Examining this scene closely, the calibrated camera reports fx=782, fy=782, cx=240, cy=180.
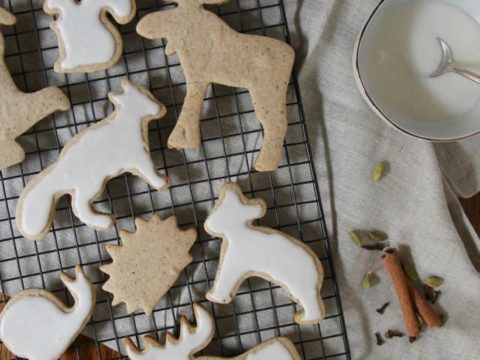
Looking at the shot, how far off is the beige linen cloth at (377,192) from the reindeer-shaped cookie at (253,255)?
101 millimetres

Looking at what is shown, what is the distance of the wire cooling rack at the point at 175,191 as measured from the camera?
1.49m

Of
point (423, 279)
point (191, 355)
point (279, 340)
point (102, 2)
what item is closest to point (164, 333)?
point (191, 355)

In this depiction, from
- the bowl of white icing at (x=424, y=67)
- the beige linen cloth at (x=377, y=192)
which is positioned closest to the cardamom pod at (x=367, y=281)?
the beige linen cloth at (x=377, y=192)

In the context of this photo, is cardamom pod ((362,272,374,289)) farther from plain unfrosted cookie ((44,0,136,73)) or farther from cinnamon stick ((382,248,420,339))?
plain unfrosted cookie ((44,0,136,73))

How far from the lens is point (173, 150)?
59.7 inches

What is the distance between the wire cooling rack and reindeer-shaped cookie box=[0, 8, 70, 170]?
6 cm

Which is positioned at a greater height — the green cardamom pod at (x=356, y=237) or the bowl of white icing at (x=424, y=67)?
the bowl of white icing at (x=424, y=67)

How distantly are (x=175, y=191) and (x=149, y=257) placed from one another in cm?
14

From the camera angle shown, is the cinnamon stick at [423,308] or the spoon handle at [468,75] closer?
the spoon handle at [468,75]

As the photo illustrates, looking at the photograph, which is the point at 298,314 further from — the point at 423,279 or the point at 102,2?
the point at 102,2

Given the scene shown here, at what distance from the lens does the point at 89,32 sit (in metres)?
1.44

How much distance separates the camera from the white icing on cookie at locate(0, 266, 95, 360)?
4.78 feet

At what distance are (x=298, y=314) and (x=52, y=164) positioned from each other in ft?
1.79

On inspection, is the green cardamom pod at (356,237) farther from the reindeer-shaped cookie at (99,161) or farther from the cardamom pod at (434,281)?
the reindeer-shaped cookie at (99,161)
